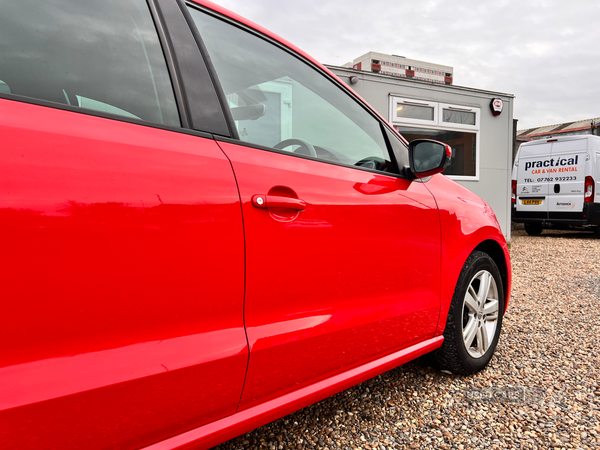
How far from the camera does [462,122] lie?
27.2 ft

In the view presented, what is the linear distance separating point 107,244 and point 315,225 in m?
0.64

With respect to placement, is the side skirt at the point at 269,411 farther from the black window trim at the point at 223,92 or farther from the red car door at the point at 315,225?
the black window trim at the point at 223,92

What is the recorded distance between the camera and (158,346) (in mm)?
1005

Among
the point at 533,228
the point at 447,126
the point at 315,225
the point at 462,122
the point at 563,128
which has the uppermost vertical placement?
the point at 563,128

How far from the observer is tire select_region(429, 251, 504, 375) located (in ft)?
7.06

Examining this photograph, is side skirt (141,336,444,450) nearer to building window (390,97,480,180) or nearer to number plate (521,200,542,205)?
building window (390,97,480,180)

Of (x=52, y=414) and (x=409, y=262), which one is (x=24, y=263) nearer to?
(x=52, y=414)

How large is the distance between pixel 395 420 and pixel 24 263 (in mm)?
1687

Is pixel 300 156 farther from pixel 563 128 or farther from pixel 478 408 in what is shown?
pixel 563 128

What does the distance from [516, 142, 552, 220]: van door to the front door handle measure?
10.5 metres

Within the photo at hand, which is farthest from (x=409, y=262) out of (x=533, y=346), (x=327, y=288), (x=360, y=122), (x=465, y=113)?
(x=465, y=113)

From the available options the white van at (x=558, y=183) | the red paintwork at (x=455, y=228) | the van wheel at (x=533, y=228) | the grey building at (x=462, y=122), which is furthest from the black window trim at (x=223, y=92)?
the van wheel at (x=533, y=228)

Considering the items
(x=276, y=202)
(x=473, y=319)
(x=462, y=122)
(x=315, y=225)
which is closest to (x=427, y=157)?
(x=315, y=225)

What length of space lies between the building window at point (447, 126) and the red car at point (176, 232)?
20.3 ft
